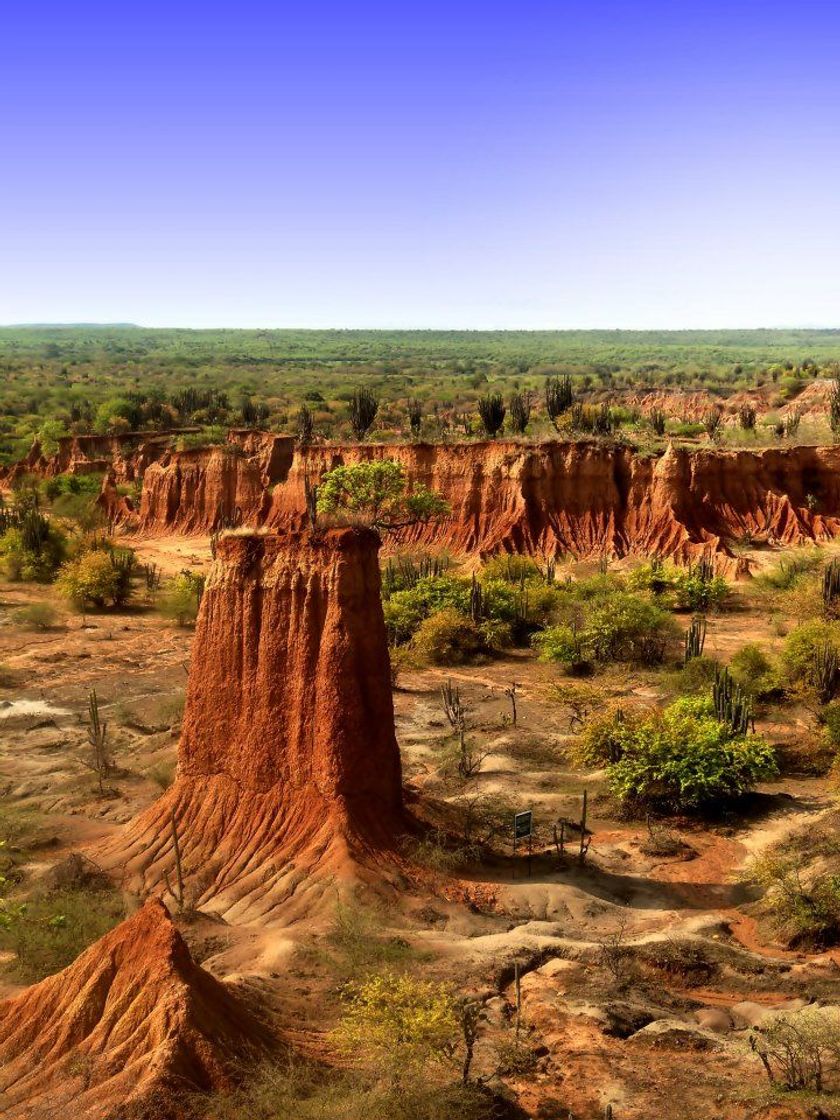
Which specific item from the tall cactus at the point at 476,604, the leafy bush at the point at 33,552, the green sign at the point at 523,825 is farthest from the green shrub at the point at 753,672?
the leafy bush at the point at 33,552

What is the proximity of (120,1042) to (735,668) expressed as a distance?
19.8 metres

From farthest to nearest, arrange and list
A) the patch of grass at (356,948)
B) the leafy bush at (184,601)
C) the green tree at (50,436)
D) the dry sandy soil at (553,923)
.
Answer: the green tree at (50,436) → the leafy bush at (184,601) → the patch of grass at (356,948) → the dry sandy soil at (553,923)

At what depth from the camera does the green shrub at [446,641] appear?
3058cm

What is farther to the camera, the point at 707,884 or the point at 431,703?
the point at 431,703

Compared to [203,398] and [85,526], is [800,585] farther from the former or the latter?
[203,398]

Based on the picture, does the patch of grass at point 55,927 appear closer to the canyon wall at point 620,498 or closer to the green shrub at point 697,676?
the green shrub at point 697,676

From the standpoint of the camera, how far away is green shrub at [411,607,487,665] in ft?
100

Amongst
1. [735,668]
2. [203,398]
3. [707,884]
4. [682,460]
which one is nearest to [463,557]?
[682,460]

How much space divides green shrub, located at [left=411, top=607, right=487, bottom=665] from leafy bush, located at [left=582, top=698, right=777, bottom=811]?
10676mm

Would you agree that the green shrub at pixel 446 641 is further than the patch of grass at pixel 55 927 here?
Yes

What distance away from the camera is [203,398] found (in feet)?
277

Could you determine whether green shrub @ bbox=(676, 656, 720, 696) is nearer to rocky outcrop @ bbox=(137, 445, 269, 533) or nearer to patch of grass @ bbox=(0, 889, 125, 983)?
patch of grass @ bbox=(0, 889, 125, 983)

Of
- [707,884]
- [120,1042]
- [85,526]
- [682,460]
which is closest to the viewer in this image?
[120,1042]

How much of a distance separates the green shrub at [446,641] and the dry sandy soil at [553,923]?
4.08m
